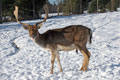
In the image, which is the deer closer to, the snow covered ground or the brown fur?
the brown fur

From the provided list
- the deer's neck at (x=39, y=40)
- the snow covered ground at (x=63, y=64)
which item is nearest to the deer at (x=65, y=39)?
the deer's neck at (x=39, y=40)

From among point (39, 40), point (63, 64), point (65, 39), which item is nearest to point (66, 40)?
point (65, 39)

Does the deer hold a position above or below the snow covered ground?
above

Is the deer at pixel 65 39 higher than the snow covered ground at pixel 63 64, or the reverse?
the deer at pixel 65 39

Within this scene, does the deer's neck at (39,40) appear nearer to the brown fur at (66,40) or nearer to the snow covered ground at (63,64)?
the brown fur at (66,40)

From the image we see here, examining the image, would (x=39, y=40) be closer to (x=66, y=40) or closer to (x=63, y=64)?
(x=66, y=40)

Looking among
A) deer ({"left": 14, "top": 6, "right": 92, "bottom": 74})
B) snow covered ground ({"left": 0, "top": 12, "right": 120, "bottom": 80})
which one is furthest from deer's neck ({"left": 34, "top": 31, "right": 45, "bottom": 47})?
snow covered ground ({"left": 0, "top": 12, "right": 120, "bottom": 80})

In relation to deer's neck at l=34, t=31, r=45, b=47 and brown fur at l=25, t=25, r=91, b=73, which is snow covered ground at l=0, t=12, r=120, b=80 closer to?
brown fur at l=25, t=25, r=91, b=73

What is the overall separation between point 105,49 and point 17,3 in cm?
2549

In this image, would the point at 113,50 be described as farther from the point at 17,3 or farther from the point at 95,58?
the point at 17,3

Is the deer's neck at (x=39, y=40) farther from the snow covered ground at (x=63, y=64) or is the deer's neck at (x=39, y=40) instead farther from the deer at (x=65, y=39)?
the snow covered ground at (x=63, y=64)

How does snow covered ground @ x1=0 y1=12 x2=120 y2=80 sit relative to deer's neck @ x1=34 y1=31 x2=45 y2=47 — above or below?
below

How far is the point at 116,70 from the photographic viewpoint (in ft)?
23.2

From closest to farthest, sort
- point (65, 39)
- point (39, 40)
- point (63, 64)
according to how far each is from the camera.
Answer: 1. point (39, 40)
2. point (65, 39)
3. point (63, 64)
